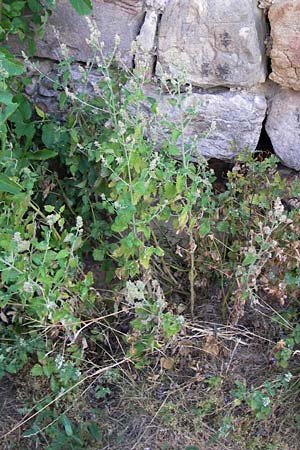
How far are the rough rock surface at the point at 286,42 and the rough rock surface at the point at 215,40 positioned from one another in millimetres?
54

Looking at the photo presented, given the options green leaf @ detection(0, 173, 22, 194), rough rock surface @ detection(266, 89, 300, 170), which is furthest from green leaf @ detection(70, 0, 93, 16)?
rough rock surface @ detection(266, 89, 300, 170)

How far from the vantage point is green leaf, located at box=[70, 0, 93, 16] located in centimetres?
213

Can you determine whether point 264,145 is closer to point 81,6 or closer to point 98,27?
point 98,27

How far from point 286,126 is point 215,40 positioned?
15.9 inches

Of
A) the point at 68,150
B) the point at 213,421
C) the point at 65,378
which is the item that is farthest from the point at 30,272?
the point at 213,421

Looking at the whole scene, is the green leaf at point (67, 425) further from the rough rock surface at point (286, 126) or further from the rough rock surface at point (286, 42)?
the rough rock surface at point (286, 42)

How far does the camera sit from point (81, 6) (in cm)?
215

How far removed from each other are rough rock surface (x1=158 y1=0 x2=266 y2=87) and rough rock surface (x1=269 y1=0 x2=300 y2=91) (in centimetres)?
5

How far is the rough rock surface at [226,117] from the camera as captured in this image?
2451mm

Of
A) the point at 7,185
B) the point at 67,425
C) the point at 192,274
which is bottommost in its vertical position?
the point at 67,425

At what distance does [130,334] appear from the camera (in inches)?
86.1

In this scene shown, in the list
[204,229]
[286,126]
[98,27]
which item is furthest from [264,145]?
[98,27]

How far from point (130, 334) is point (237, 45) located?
1.04 metres

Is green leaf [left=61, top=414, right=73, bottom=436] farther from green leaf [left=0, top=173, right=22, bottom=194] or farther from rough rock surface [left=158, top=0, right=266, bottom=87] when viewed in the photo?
rough rock surface [left=158, top=0, right=266, bottom=87]
